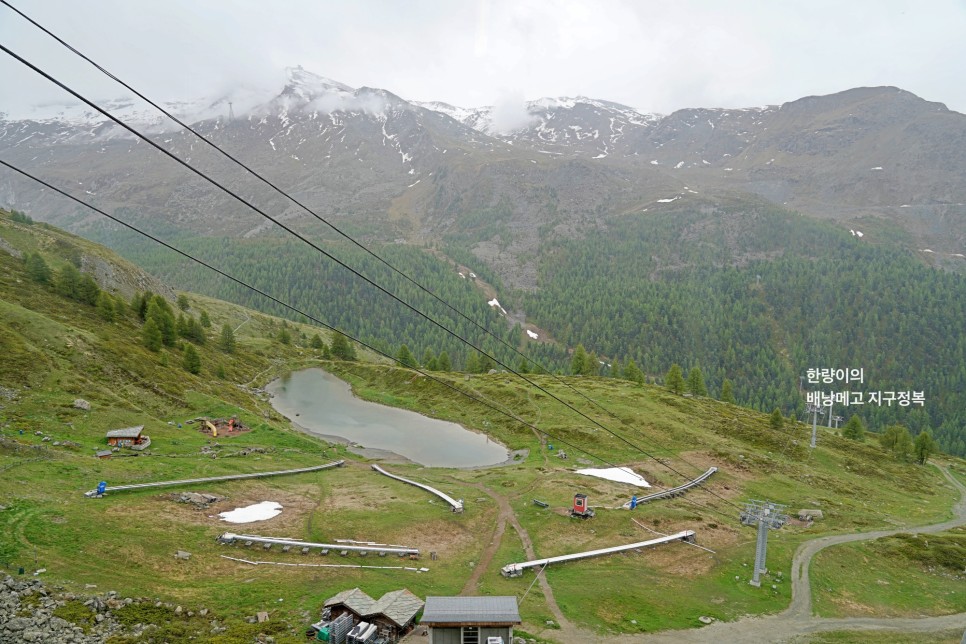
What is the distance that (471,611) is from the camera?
30234mm

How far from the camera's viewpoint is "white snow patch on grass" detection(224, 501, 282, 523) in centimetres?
4553

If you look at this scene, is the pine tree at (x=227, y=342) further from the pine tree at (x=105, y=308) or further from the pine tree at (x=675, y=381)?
the pine tree at (x=675, y=381)

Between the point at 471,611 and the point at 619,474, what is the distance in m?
44.0

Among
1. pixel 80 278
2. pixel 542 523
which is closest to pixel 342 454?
pixel 542 523

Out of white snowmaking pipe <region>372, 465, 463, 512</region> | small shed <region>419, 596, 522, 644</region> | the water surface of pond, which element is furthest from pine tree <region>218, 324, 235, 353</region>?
small shed <region>419, 596, 522, 644</region>

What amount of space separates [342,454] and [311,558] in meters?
38.7

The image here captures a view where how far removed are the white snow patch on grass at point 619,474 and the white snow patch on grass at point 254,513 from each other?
39.3 meters

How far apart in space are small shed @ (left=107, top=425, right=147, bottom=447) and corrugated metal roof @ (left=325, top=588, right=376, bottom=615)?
133 feet

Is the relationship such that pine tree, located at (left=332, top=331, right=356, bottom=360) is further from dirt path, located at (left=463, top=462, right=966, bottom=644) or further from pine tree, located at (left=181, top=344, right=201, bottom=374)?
dirt path, located at (left=463, top=462, right=966, bottom=644)

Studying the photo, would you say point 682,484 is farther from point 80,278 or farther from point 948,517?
point 80,278

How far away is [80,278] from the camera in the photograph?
10156 cm

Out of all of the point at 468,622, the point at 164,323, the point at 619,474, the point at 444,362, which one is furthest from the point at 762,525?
the point at 444,362

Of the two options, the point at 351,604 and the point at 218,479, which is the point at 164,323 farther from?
the point at 351,604

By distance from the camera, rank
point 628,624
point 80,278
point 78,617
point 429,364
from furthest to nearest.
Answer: point 429,364
point 80,278
point 628,624
point 78,617
